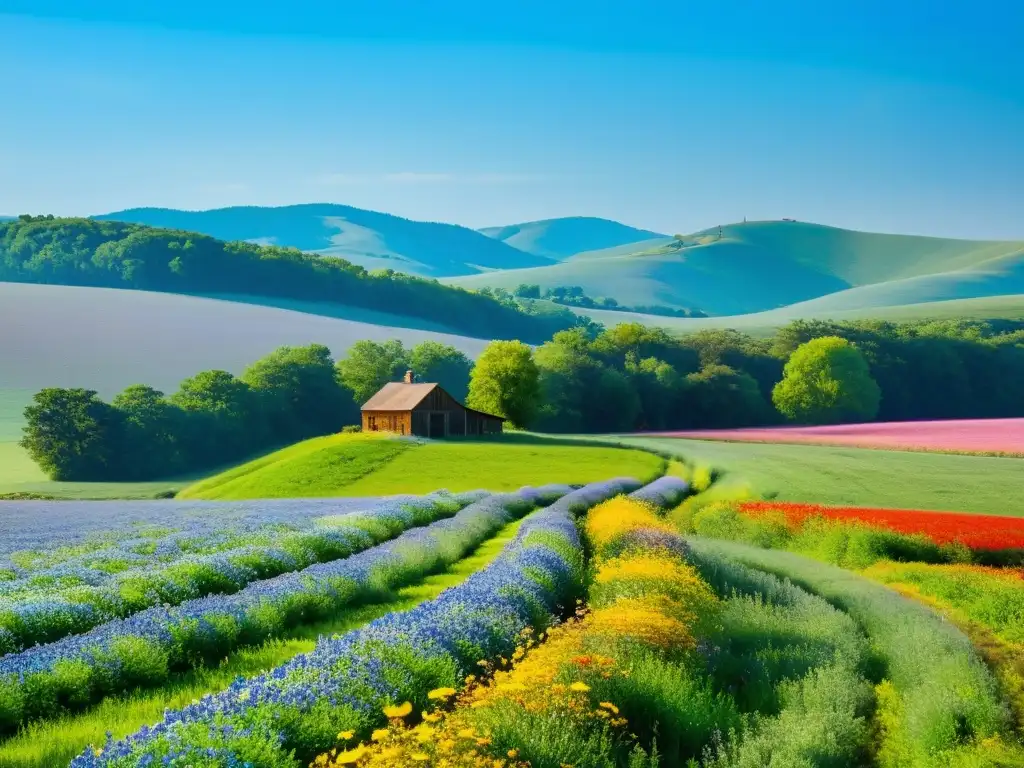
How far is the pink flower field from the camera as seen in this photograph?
49906mm

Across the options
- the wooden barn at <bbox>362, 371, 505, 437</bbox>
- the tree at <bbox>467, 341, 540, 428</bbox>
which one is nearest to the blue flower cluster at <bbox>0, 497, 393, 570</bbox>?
the wooden barn at <bbox>362, 371, 505, 437</bbox>

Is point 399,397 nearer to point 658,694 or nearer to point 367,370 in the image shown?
point 367,370

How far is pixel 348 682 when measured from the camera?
9078mm

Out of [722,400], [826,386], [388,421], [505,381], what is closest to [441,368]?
[505,381]

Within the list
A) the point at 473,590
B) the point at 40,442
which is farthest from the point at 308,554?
the point at 40,442

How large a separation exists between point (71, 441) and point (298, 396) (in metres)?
18.9

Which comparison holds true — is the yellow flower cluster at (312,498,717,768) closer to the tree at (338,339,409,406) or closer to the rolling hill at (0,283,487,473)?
the tree at (338,339,409,406)

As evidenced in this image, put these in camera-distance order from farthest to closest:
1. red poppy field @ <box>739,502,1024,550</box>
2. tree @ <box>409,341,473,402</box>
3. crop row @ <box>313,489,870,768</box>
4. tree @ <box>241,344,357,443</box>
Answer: tree @ <box>409,341,473,402</box> < tree @ <box>241,344,357,443</box> < red poppy field @ <box>739,502,1024,550</box> < crop row @ <box>313,489,870,768</box>

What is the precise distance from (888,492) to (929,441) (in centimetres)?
2116

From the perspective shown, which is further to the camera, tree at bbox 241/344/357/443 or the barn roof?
tree at bbox 241/344/357/443

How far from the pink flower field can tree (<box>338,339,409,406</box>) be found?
25.0 meters

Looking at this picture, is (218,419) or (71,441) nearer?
(71,441)

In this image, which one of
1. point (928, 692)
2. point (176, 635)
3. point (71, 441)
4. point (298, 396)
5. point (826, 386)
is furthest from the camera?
point (826, 386)

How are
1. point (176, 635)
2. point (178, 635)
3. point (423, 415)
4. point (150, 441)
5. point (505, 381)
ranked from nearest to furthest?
point (176, 635)
point (178, 635)
point (423, 415)
point (150, 441)
point (505, 381)
